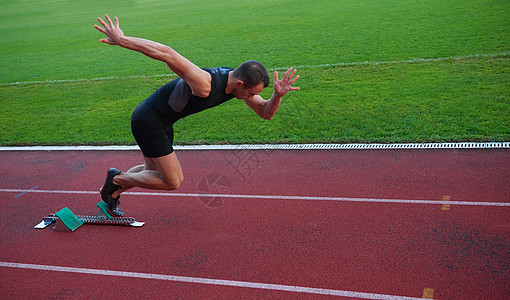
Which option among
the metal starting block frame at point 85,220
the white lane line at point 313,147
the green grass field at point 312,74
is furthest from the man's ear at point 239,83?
the green grass field at point 312,74

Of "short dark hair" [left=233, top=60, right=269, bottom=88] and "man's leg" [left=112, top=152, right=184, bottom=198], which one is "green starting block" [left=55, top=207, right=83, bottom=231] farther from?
"short dark hair" [left=233, top=60, right=269, bottom=88]

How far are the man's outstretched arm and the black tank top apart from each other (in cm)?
13

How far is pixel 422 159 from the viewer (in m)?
6.53

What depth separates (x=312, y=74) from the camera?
12.0m

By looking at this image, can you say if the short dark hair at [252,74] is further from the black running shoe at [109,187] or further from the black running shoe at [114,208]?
the black running shoe at [114,208]

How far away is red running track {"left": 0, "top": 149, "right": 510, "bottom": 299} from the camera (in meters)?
4.21

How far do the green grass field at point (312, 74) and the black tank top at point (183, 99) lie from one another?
3.50 metres

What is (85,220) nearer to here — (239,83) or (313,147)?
(239,83)

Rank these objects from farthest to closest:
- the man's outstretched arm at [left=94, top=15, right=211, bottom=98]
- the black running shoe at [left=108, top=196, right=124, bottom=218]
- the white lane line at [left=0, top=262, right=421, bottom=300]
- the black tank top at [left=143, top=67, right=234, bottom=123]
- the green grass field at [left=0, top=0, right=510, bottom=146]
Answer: the green grass field at [left=0, top=0, right=510, bottom=146] → the black running shoe at [left=108, top=196, right=124, bottom=218] → the black tank top at [left=143, top=67, right=234, bottom=123] → the white lane line at [left=0, top=262, right=421, bottom=300] → the man's outstretched arm at [left=94, top=15, right=211, bottom=98]

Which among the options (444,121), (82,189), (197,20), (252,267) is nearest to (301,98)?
(444,121)

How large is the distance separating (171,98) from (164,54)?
0.75 metres

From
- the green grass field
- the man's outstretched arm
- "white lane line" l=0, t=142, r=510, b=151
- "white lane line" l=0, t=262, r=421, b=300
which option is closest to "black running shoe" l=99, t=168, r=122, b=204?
"white lane line" l=0, t=262, r=421, b=300

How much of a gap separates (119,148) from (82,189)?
1.70 m

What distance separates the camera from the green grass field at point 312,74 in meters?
8.30
